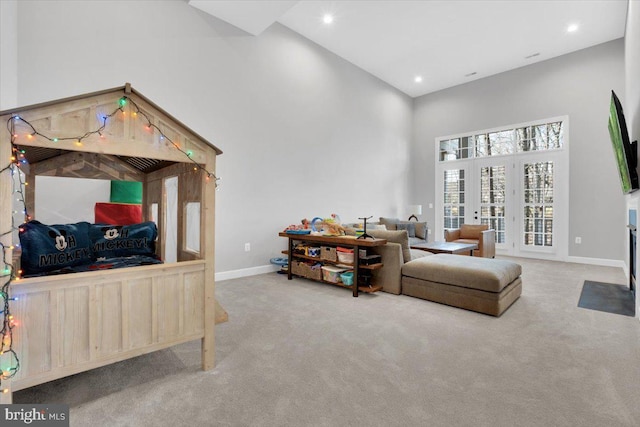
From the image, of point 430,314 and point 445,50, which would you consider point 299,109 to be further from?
point 430,314

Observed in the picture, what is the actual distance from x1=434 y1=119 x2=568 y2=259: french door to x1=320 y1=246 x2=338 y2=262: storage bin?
4.65m

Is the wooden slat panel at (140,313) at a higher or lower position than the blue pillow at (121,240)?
lower

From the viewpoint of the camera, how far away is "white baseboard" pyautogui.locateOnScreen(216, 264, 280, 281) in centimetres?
414

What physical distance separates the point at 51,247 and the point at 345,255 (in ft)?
8.89

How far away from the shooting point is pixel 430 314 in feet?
9.29

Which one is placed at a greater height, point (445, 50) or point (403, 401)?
point (445, 50)

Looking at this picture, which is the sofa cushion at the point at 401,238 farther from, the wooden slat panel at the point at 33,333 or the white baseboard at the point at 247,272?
the wooden slat panel at the point at 33,333

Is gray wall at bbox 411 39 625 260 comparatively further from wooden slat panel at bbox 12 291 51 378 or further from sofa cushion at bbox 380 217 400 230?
wooden slat panel at bbox 12 291 51 378

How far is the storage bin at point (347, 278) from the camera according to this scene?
11.7 ft

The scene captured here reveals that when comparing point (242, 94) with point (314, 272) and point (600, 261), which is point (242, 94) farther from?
point (600, 261)

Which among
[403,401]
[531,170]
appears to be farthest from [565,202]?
[403,401]

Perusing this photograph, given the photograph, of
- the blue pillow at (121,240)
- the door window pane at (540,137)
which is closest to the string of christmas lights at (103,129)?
the blue pillow at (121,240)

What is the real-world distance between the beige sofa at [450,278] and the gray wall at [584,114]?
3446 mm

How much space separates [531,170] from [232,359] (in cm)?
674
